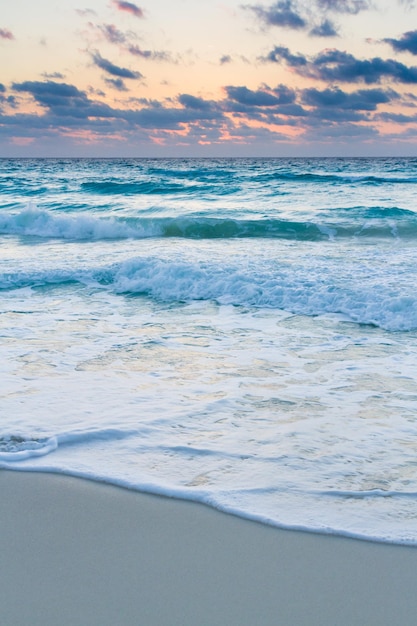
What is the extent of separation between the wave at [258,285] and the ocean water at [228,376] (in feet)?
0.11

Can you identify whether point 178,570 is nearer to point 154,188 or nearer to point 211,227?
point 211,227

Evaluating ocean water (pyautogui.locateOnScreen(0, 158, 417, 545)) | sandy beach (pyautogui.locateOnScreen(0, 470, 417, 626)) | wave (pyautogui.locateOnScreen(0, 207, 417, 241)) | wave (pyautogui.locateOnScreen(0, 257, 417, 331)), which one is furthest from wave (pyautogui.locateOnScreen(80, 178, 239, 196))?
sandy beach (pyautogui.locateOnScreen(0, 470, 417, 626))

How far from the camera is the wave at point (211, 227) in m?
16.0

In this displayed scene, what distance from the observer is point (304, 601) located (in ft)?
8.07

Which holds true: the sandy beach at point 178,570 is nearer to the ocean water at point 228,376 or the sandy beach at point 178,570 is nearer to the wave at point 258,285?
the ocean water at point 228,376

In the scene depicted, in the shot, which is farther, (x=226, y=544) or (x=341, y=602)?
(x=226, y=544)

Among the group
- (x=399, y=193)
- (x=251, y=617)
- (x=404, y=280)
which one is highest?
(x=399, y=193)

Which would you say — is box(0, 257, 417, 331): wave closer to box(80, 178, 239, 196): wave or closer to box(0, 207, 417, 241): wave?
box(0, 207, 417, 241): wave

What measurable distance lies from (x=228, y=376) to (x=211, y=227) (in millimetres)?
11888

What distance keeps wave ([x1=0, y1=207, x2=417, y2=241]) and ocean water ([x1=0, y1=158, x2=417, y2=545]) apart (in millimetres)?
2548

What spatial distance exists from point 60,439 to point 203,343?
2674mm

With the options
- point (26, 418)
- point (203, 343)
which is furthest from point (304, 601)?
point (203, 343)

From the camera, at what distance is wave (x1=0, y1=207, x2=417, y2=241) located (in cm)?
1595

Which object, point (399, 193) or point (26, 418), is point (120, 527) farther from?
point (399, 193)
